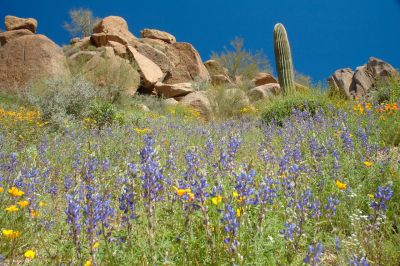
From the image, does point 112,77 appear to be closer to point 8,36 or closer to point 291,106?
point 291,106

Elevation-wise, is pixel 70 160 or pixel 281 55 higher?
pixel 281 55

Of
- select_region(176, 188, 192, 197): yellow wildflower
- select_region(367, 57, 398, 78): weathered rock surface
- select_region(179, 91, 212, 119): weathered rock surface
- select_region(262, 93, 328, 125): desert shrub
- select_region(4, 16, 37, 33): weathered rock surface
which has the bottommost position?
select_region(176, 188, 192, 197): yellow wildflower

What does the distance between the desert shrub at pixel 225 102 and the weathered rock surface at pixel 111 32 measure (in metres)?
11.6

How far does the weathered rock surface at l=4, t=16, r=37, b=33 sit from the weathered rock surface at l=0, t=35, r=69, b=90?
1231cm

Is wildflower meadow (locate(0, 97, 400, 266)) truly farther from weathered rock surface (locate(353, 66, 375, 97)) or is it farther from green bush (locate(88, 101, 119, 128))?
weathered rock surface (locate(353, 66, 375, 97))

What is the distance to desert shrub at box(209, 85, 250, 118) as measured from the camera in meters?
16.0

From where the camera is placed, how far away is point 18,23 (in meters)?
28.0

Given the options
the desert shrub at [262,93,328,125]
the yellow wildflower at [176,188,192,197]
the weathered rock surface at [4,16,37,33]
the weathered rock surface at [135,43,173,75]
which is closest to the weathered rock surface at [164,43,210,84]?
the weathered rock surface at [135,43,173,75]

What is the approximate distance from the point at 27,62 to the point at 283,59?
11.5 m

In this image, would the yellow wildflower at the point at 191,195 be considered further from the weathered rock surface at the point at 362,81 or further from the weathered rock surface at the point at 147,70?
the weathered rock surface at the point at 147,70

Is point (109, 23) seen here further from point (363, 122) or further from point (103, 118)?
point (363, 122)

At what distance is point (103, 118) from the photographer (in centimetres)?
945

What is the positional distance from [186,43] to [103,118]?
17032 millimetres

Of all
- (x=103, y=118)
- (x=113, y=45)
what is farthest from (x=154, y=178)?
(x=113, y=45)
